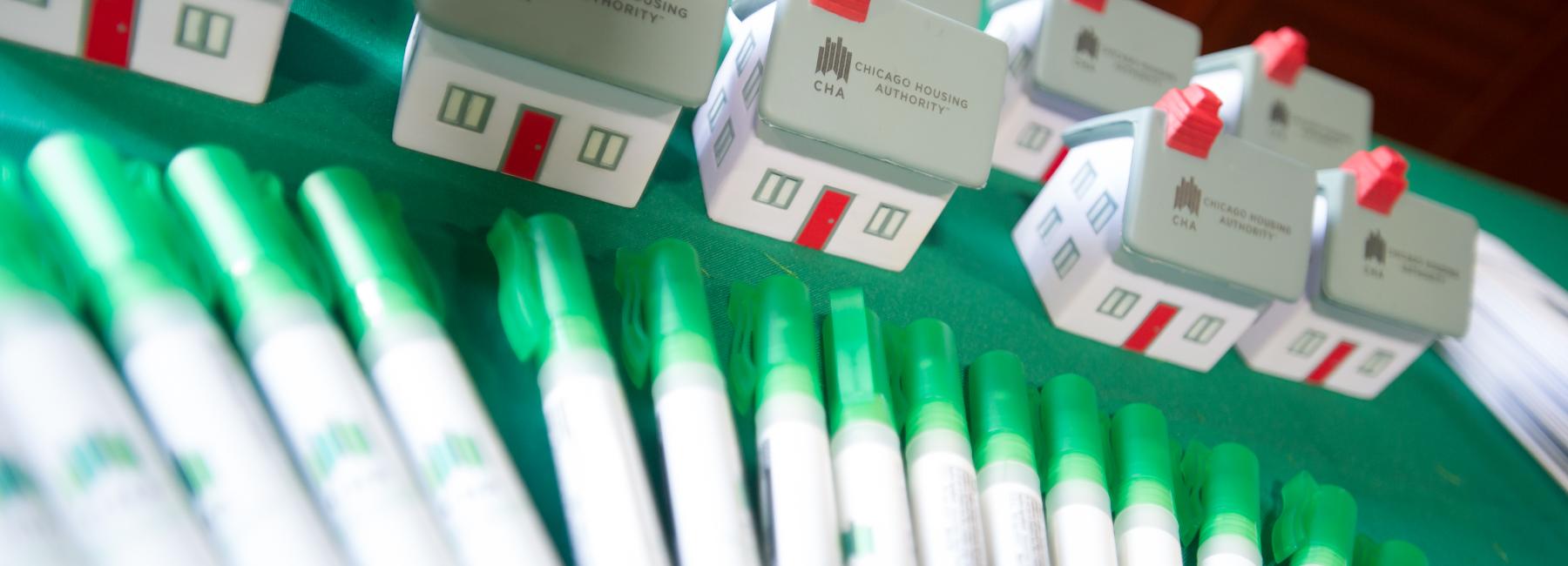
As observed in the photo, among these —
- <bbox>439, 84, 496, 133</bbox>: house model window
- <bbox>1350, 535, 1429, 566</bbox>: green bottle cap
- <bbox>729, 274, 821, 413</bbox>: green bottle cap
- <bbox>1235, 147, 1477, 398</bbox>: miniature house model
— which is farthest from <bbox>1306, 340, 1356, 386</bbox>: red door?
<bbox>439, 84, 496, 133</bbox>: house model window

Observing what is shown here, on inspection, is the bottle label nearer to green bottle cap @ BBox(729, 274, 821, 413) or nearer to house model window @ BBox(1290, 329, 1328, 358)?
green bottle cap @ BBox(729, 274, 821, 413)

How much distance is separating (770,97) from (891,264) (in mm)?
200

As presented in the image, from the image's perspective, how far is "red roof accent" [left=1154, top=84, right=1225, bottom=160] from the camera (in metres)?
0.87

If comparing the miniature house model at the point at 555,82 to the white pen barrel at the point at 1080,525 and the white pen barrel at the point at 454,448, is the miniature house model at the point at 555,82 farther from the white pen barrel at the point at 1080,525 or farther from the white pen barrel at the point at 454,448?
the white pen barrel at the point at 1080,525

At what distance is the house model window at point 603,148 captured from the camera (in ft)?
2.48

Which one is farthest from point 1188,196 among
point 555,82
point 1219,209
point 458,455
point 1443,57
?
point 1443,57

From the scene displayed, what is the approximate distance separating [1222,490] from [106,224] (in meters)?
0.70

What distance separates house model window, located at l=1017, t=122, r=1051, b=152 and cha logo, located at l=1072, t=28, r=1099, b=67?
0.07m

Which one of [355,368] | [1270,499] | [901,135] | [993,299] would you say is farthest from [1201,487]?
[355,368]

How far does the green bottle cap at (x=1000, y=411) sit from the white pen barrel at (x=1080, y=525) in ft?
0.10

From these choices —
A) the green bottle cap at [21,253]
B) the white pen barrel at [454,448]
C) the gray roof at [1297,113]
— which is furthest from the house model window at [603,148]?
the gray roof at [1297,113]

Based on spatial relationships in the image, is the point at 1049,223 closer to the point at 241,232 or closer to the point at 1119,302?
the point at 1119,302

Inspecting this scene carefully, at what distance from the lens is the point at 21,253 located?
51 centimetres

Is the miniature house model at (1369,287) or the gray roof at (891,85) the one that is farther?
the miniature house model at (1369,287)
